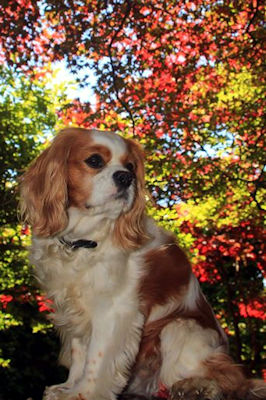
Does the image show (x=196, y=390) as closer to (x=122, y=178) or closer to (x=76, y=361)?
(x=76, y=361)

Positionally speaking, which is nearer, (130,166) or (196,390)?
(196,390)

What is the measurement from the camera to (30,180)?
10.0 feet

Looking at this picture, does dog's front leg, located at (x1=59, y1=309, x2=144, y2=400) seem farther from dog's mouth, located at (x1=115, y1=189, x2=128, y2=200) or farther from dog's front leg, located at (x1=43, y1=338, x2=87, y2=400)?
dog's mouth, located at (x1=115, y1=189, x2=128, y2=200)

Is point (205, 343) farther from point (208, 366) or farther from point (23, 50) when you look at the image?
point (23, 50)

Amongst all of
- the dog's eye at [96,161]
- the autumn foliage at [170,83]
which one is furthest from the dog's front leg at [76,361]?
the autumn foliage at [170,83]

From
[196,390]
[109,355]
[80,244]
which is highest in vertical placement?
[80,244]

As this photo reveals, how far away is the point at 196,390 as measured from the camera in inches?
99.5

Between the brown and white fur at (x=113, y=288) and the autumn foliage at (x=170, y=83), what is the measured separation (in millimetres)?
2315

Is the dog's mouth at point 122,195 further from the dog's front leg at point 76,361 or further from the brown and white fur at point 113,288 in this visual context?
the dog's front leg at point 76,361

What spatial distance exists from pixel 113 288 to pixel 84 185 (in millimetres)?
597

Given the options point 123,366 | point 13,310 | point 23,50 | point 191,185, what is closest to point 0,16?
point 23,50

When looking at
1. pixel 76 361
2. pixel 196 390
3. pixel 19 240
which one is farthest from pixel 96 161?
pixel 19 240

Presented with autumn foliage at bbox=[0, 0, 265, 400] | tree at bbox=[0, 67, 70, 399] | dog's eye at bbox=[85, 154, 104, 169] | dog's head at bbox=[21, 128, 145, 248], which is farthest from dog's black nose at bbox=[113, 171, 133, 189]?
tree at bbox=[0, 67, 70, 399]

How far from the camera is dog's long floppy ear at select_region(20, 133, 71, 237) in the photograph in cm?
286
